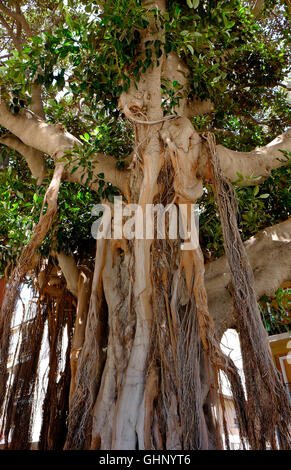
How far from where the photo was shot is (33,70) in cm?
271

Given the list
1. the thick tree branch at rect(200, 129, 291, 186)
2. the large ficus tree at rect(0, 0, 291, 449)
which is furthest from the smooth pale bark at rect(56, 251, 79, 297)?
the thick tree branch at rect(200, 129, 291, 186)

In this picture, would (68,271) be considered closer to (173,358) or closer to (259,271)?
(173,358)

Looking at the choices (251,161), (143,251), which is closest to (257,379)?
(143,251)

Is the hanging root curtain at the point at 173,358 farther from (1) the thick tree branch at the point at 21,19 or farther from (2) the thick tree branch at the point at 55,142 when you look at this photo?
(1) the thick tree branch at the point at 21,19

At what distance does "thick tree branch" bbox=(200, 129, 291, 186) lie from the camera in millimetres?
2545

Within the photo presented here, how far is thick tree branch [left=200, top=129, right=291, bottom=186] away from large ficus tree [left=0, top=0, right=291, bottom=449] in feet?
0.03

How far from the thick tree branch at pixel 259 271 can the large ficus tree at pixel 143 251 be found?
10mm

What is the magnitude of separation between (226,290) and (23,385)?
1684mm

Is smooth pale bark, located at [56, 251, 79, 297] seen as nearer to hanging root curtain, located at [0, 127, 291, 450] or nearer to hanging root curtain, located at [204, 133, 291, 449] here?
hanging root curtain, located at [0, 127, 291, 450]

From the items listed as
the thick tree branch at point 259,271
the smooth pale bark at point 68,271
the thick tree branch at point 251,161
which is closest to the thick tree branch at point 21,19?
the smooth pale bark at point 68,271

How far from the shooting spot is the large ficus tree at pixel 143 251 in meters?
2.05

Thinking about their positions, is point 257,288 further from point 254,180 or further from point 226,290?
point 254,180

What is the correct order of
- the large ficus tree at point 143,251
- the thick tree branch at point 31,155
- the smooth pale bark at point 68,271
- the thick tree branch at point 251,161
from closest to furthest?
the large ficus tree at point 143,251 → the thick tree branch at point 251,161 → the smooth pale bark at point 68,271 → the thick tree branch at point 31,155
